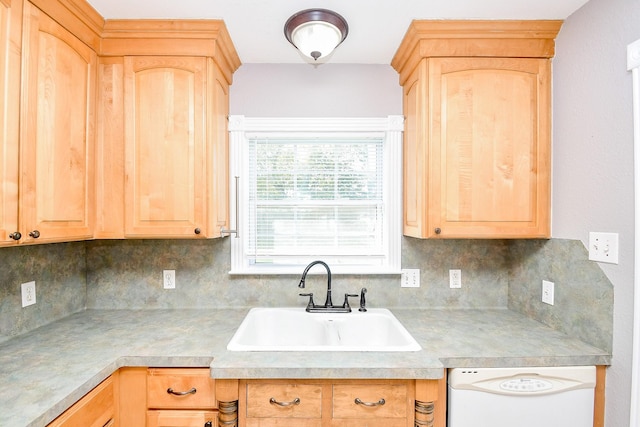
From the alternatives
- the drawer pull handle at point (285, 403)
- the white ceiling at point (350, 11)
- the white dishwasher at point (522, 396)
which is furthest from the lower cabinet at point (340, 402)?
the white ceiling at point (350, 11)

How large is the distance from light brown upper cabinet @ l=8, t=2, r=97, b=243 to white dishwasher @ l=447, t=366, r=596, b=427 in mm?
1783

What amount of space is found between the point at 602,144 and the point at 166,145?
2.00 meters

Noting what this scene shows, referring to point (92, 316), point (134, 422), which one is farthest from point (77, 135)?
point (134, 422)

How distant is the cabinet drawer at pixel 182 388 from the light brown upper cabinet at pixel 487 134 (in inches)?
48.5

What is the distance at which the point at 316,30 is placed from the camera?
1594 millimetres

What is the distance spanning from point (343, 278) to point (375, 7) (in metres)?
1.46

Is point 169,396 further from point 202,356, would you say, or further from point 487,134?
point 487,134

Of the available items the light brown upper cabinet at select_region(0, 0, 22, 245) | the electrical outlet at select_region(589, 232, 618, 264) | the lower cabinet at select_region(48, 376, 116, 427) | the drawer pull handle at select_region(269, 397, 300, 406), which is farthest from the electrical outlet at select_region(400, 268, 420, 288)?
the light brown upper cabinet at select_region(0, 0, 22, 245)

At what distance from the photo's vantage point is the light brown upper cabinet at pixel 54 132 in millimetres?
1267

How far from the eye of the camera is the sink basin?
1.87m

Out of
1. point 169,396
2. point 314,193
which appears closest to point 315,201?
point 314,193

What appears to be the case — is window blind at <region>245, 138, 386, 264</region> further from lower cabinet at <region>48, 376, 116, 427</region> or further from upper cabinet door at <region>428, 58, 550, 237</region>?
lower cabinet at <region>48, 376, 116, 427</region>

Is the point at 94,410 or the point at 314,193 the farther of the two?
the point at 314,193

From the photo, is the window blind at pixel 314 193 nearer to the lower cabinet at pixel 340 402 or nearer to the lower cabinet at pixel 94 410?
the lower cabinet at pixel 340 402
